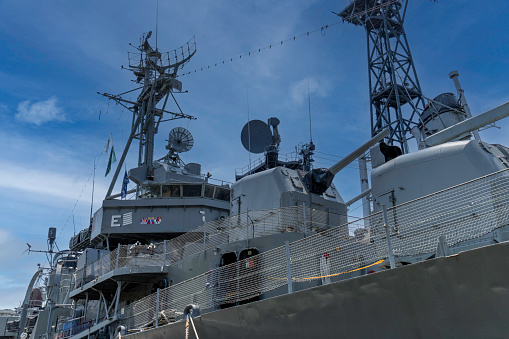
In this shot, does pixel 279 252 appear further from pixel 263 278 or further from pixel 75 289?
pixel 75 289

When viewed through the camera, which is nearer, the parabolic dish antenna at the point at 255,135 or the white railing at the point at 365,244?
the white railing at the point at 365,244

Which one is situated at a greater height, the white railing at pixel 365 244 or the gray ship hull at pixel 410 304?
the white railing at pixel 365 244

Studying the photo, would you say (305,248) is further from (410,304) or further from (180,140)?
(180,140)

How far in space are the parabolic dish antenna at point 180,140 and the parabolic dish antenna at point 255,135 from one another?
8037 mm


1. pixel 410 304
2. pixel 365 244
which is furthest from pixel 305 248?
pixel 410 304

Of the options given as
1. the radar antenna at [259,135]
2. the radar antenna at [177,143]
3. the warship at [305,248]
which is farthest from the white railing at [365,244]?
the radar antenna at [177,143]

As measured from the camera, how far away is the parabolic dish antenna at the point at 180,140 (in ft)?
78.6

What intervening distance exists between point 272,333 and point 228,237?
16.3 ft

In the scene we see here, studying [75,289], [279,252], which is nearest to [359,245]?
[279,252]

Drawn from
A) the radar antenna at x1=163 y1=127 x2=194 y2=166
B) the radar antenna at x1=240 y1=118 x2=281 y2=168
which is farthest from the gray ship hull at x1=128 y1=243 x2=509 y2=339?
the radar antenna at x1=163 y1=127 x2=194 y2=166

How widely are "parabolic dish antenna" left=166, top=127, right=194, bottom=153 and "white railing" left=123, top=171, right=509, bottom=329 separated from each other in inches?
572

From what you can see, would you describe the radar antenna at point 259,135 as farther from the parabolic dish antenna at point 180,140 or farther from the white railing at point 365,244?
the parabolic dish antenna at point 180,140

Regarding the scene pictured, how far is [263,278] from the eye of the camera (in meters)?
7.94

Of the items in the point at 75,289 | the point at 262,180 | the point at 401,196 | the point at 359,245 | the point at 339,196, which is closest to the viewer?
the point at 359,245
